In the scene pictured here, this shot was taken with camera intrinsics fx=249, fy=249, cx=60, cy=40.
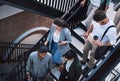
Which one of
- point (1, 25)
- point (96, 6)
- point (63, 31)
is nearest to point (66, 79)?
point (63, 31)

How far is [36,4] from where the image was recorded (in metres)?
6.66

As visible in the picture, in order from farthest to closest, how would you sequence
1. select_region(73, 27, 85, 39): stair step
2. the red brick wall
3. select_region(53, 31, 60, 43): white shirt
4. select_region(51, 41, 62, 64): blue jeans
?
the red brick wall < select_region(73, 27, 85, 39): stair step < select_region(51, 41, 62, 64): blue jeans < select_region(53, 31, 60, 43): white shirt

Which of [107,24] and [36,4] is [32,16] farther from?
[107,24]

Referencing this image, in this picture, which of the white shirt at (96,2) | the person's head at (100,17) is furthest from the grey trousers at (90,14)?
the person's head at (100,17)

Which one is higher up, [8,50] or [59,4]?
[59,4]

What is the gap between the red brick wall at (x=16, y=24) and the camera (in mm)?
9391

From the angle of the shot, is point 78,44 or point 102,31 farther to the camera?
point 78,44

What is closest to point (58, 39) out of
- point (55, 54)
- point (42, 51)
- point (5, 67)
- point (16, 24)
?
point (55, 54)

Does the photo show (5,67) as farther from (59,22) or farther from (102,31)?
(102,31)

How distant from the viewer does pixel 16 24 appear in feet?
32.0

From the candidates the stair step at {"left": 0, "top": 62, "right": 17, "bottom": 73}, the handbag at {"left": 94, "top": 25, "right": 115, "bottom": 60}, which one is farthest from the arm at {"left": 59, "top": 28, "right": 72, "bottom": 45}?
the stair step at {"left": 0, "top": 62, "right": 17, "bottom": 73}

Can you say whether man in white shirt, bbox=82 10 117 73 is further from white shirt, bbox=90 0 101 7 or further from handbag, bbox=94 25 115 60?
white shirt, bbox=90 0 101 7

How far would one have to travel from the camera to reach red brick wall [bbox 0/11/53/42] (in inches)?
370

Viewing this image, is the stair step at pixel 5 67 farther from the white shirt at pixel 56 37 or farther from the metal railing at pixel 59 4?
the white shirt at pixel 56 37
